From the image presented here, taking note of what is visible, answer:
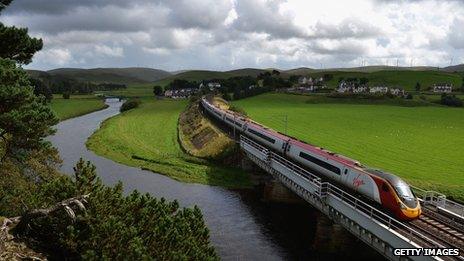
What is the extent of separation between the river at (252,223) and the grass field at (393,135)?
1585 centimetres

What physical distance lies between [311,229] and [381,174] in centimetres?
1295

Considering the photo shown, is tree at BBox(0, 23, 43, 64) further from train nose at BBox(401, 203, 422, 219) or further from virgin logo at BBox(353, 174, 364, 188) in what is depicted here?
train nose at BBox(401, 203, 422, 219)

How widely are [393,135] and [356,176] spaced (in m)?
54.8

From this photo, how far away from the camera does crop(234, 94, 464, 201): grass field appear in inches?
2251

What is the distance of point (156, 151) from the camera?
3216 inches

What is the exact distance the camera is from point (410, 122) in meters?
106

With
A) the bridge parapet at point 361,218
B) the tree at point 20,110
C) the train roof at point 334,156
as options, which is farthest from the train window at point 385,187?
the tree at point 20,110

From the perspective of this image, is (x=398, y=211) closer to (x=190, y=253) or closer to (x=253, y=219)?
(x=190, y=253)

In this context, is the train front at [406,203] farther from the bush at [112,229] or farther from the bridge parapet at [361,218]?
the bush at [112,229]

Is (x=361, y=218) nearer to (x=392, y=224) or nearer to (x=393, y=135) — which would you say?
(x=392, y=224)

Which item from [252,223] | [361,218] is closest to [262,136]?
[252,223]

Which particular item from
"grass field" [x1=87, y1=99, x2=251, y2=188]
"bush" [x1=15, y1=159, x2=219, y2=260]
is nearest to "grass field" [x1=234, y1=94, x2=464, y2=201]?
"grass field" [x1=87, y1=99, x2=251, y2=188]

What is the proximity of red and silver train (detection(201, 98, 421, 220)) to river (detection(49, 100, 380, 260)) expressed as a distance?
14.4ft

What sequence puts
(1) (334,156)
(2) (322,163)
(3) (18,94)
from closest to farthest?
(3) (18,94)
(1) (334,156)
(2) (322,163)
